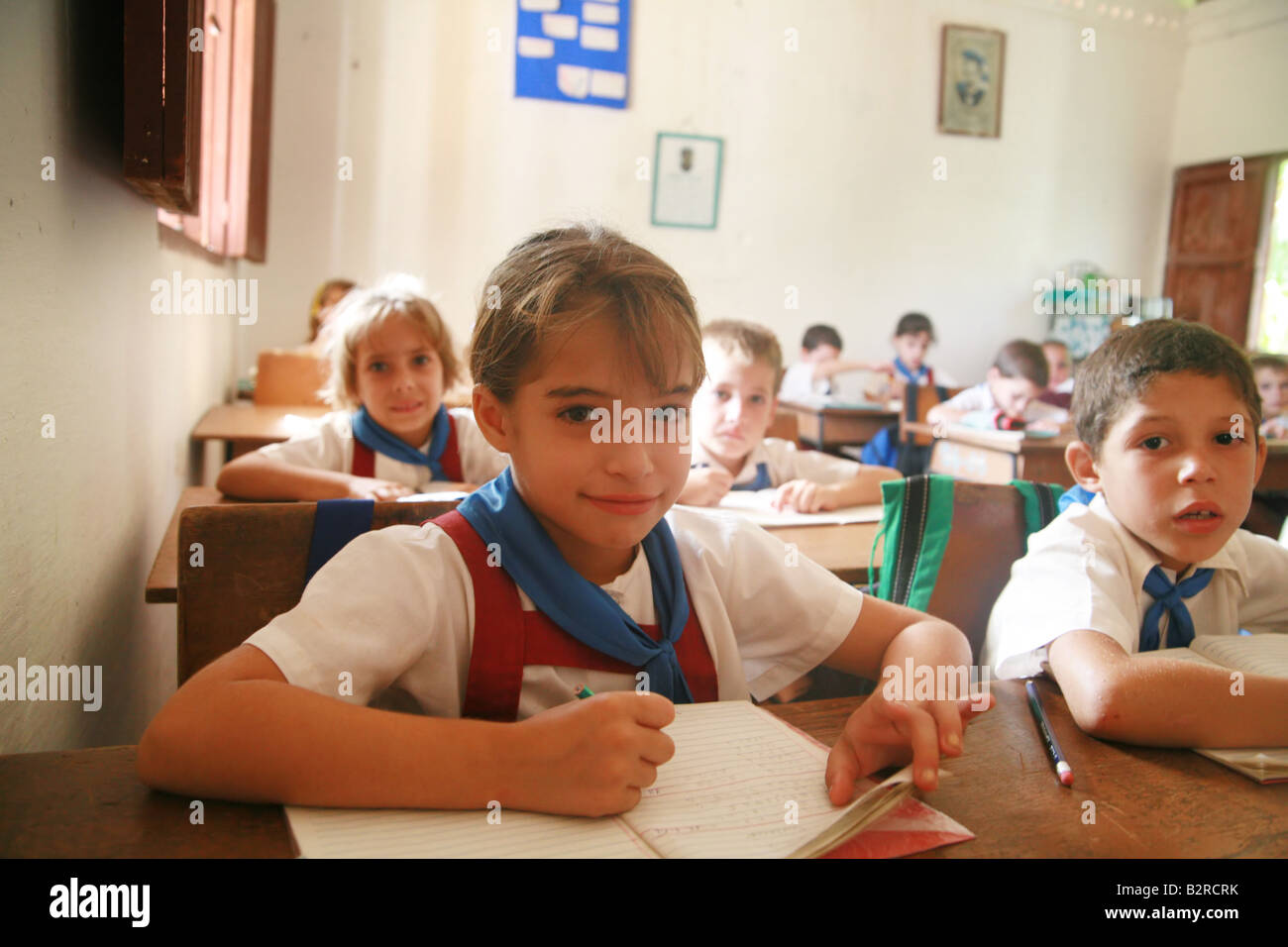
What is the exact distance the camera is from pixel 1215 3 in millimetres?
7531

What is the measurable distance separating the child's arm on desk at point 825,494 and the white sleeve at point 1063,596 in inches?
29.6

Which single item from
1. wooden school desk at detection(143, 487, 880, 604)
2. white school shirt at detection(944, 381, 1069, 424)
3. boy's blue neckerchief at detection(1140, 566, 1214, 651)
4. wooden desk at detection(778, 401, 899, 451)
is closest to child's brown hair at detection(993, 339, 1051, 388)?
white school shirt at detection(944, 381, 1069, 424)

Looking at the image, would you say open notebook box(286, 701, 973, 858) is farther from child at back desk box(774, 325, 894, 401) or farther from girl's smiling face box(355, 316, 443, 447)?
child at back desk box(774, 325, 894, 401)

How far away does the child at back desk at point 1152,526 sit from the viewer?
114cm

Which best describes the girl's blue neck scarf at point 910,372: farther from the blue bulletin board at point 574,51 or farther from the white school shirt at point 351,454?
the white school shirt at point 351,454

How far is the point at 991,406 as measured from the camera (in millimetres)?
5355

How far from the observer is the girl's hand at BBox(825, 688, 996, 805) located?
0.73 m

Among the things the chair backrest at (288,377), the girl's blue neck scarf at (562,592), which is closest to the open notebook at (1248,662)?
the girl's blue neck scarf at (562,592)

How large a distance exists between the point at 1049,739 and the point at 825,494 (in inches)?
49.5

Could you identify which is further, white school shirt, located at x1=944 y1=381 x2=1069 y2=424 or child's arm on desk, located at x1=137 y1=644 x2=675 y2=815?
white school shirt, located at x1=944 y1=381 x2=1069 y2=424

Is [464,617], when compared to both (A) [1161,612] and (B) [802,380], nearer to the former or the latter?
(A) [1161,612]

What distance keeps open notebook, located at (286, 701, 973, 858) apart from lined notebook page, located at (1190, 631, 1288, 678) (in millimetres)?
533

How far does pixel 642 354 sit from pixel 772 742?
0.39 m

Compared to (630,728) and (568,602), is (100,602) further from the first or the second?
(630,728)
